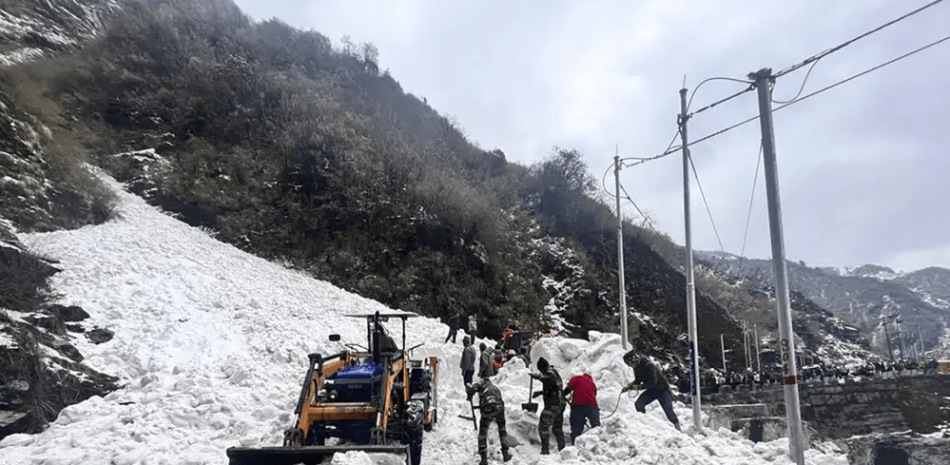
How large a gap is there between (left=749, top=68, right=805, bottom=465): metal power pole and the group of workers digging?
247 centimetres

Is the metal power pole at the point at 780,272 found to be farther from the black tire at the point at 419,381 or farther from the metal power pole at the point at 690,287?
the black tire at the point at 419,381

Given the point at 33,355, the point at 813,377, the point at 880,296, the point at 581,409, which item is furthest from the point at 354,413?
the point at 880,296

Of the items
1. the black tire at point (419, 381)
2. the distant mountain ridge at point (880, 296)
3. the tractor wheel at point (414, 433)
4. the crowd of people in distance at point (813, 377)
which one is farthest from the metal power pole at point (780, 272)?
the distant mountain ridge at point (880, 296)

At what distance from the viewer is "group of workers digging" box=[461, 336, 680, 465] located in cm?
905

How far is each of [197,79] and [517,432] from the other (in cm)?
3380

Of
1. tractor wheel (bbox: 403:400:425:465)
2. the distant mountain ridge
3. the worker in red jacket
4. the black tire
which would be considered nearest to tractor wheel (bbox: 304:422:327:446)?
tractor wheel (bbox: 403:400:425:465)

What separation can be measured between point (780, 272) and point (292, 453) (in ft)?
23.9

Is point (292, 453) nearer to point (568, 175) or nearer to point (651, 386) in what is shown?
point (651, 386)

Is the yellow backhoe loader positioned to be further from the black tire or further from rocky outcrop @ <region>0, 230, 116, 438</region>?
rocky outcrop @ <region>0, 230, 116, 438</region>

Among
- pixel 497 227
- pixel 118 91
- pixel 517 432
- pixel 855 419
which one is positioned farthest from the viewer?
pixel 497 227

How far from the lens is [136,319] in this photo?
46.2 ft

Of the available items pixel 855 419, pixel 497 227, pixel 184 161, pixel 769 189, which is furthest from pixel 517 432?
pixel 497 227

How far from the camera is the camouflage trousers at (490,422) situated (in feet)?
29.0

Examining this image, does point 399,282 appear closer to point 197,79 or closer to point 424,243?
point 424,243
